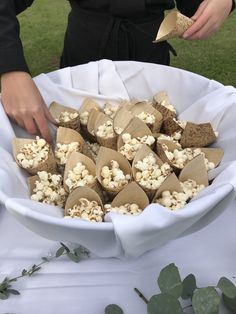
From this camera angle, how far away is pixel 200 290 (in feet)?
1.65

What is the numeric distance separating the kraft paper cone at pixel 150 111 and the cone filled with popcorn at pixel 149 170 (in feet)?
0.34

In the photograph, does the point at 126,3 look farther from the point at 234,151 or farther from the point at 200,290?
the point at 200,290

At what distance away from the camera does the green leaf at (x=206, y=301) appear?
19.6 inches

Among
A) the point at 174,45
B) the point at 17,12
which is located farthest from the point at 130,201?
the point at 174,45

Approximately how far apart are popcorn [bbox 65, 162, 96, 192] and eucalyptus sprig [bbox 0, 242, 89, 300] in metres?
0.09

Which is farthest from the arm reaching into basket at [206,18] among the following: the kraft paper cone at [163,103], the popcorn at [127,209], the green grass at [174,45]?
the green grass at [174,45]

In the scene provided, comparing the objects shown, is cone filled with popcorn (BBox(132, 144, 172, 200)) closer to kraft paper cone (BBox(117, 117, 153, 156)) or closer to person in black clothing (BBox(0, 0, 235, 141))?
kraft paper cone (BBox(117, 117, 153, 156))

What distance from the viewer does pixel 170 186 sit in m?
0.63

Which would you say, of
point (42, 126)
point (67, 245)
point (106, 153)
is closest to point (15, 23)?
point (42, 126)

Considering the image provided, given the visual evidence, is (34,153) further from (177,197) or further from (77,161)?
(177,197)

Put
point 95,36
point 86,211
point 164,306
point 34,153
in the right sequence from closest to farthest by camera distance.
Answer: point 164,306
point 86,211
point 34,153
point 95,36

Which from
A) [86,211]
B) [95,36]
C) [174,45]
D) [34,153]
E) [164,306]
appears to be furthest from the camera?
[174,45]

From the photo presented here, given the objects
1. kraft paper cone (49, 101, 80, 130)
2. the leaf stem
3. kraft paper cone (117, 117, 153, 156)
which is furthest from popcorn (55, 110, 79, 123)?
the leaf stem

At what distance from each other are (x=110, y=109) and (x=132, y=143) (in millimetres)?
130
